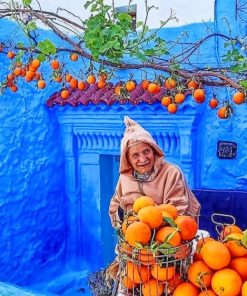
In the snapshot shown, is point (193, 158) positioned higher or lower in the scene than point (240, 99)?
lower

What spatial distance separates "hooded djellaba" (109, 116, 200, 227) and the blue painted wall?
1.93 meters

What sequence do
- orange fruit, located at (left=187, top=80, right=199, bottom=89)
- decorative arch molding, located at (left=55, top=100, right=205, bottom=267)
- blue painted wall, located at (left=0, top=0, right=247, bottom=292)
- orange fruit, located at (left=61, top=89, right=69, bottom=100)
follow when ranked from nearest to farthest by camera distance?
orange fruit, located at (left=187, top=80, right=199, bottom=89) < blue painted wall, located at (left=0, top=0, right=247, bottom=292) < decorative arch molding, located at (left=55, top=100, right=205, bottom=267) < orange fruit, located at (left=61, top=89, right=69, bottom=100)

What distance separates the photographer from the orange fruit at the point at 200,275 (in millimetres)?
1354

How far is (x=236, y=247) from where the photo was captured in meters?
1.41

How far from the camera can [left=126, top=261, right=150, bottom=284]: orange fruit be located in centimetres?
142

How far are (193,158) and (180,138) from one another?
24 centimetres

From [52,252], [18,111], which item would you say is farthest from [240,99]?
[52,252]

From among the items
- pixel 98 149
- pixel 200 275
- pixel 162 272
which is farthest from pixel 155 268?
pixel 98 149

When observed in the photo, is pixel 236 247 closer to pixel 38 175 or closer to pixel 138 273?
pixel 138 273

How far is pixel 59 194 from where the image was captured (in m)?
5.58

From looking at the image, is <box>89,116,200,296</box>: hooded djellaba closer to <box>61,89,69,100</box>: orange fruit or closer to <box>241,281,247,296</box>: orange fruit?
<box>241,281,247,296</box>: orange fruit

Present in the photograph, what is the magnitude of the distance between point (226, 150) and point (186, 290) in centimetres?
293

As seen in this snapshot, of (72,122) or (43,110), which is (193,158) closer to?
(72,122)

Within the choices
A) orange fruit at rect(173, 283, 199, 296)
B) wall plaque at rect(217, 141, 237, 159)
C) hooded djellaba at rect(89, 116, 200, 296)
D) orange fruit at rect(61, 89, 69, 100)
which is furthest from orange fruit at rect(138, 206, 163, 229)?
orange fruit at rect(61, 89, 69, 100)
